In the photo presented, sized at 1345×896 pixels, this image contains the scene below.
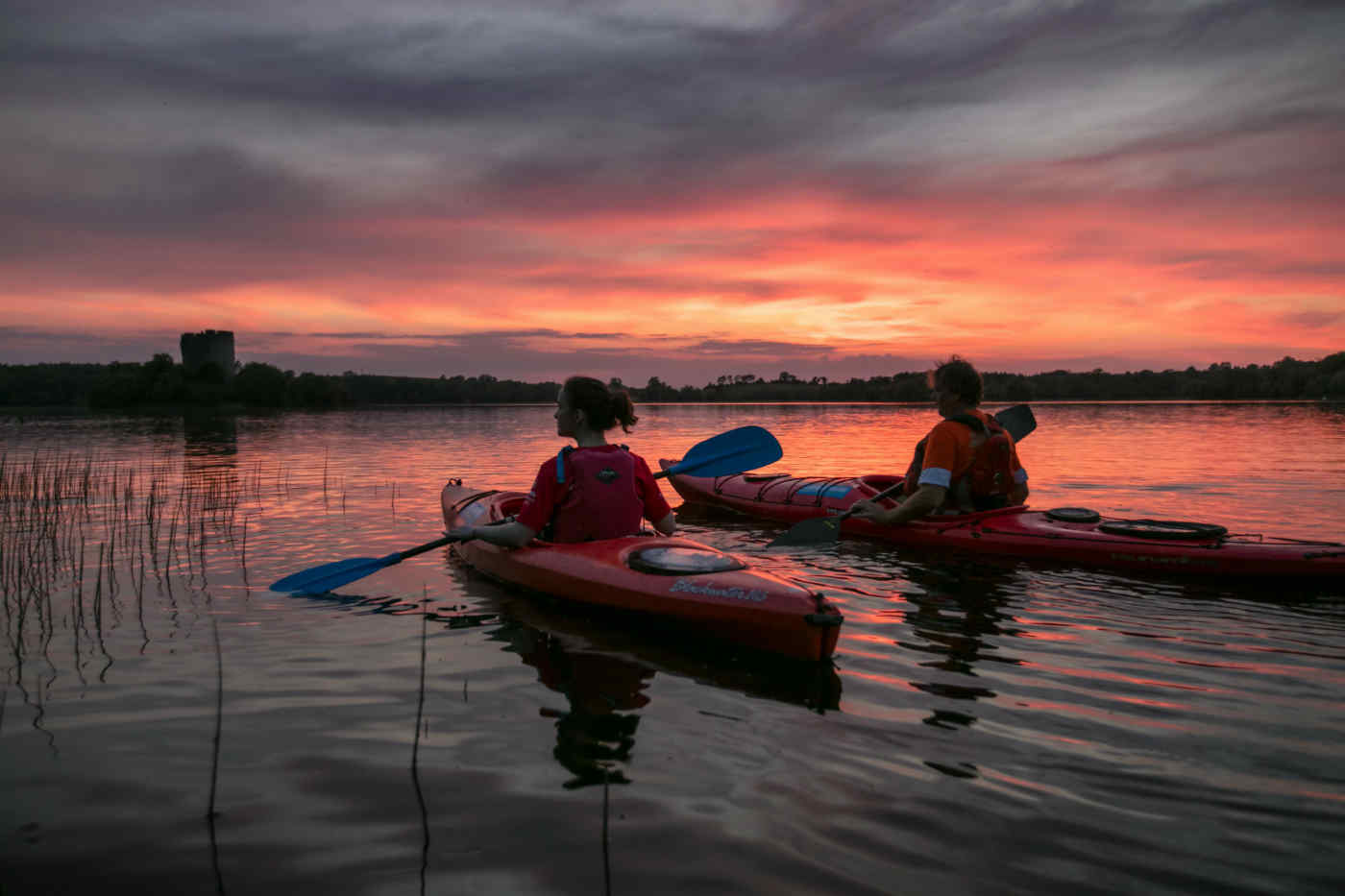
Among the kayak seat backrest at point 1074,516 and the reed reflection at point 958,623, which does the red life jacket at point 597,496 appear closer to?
the reed reflection at point 958,623

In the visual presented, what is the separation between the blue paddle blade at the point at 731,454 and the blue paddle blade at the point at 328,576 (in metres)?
2.93

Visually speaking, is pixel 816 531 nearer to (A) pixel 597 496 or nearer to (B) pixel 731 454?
(B) pixel 731 454

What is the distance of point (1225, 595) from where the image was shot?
547 cm

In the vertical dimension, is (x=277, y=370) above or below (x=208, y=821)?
above

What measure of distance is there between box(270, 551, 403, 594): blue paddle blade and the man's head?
4.52 meters

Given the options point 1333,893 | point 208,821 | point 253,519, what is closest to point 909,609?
point 1333,893

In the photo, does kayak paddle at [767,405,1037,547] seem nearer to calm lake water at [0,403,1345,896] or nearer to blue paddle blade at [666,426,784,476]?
blue paddle blade at [666,426,784,476]

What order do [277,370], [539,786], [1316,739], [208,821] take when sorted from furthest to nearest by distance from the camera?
[277,370]
[1316,739]
[539,786]
[208,821]

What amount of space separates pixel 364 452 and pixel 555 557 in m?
16.4

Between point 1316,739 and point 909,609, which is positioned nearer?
point 1316,739

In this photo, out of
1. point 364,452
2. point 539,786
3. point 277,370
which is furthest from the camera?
point 277,370

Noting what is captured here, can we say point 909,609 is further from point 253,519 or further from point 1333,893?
point 253,519

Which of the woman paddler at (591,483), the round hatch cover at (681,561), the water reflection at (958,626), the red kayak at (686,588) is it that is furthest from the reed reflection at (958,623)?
the woman paddler at (591,483)

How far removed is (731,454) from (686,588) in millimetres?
3561
